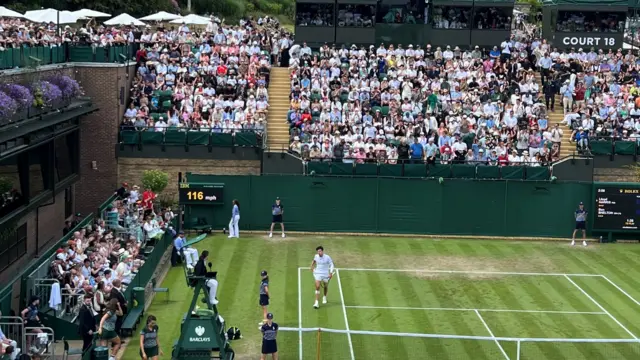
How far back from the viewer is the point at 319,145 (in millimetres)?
42844

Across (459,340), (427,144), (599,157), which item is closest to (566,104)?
(599,157)

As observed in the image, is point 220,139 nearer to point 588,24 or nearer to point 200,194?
point 200,194

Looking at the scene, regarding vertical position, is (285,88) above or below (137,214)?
above

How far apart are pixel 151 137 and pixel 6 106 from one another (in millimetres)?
13870

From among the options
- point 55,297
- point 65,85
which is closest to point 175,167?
point 65,85

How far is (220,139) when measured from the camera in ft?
140

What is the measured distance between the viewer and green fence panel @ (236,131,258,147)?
42875 millimetres

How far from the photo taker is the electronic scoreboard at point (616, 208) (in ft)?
131

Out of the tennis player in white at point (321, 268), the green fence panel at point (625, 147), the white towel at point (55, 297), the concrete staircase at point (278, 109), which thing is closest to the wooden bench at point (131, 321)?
the white towel at point (55, 297)

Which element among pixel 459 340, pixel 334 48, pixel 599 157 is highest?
pixel 334 48

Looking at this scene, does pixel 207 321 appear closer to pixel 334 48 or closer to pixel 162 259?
pixel 162 259

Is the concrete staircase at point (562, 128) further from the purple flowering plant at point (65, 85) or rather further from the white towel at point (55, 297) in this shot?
the white towel at point (55, 297)

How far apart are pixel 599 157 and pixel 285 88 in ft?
47.7

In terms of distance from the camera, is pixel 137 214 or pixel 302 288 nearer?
pixel 302 288
